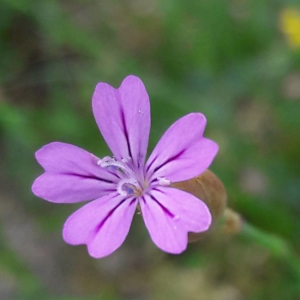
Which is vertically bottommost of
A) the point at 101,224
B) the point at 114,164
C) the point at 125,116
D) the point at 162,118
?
the point at 162,118

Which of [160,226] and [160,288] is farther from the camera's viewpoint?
[160,288]

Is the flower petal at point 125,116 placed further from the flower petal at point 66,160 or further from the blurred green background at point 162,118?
the blurred green background at point 162,118

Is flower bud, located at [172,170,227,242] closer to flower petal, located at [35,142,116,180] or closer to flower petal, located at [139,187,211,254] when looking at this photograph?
flower petal, located at [139,187,211,254]

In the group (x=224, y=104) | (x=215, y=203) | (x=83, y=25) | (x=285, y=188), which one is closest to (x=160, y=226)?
(x=215, y=203)

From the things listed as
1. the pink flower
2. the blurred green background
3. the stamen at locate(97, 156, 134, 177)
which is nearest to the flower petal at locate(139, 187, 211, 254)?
the pink flower

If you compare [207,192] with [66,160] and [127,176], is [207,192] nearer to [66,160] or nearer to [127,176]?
[127,176]

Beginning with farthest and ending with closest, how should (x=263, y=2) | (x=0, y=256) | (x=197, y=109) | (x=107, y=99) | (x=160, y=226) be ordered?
(x=263, y=2) < (x=197, y=109) < (x=0, y=256) < (x=107, y=99) < (x=160, y=226)

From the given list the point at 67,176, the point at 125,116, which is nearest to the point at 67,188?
the point at 67,176

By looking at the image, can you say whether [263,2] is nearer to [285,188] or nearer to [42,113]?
[285,188]
